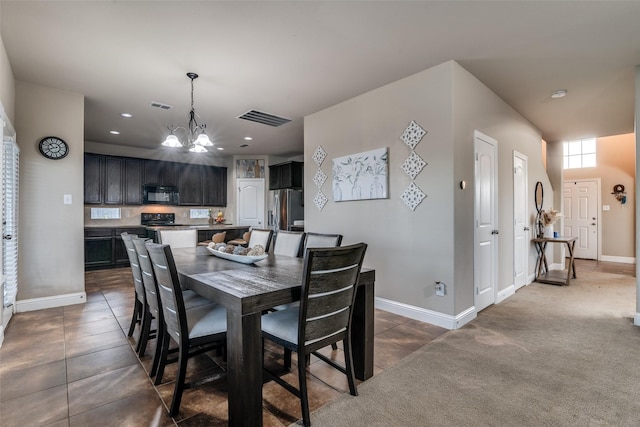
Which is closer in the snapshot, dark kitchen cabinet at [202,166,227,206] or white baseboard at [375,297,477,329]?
white baseboard at [375,297,477,329]

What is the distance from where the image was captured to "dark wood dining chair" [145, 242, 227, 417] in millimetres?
1665

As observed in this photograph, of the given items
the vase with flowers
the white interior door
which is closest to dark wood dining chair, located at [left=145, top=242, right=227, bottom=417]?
the white interior door

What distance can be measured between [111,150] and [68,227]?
11.9ft

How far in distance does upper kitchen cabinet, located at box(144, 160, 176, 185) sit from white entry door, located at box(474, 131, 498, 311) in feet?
21.5

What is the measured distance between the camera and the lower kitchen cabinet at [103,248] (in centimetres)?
584

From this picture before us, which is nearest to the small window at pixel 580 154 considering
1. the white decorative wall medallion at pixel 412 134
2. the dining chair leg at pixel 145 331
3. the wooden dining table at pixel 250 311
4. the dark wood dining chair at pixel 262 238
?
the white decorative wall medallion at pixel 412 134

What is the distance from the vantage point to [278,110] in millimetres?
4375

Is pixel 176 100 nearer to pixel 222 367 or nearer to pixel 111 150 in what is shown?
pixel 222 367

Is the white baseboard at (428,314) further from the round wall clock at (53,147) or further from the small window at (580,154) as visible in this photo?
the small window at (580,154)

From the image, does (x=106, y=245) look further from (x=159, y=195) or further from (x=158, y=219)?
(x=159, y=195)

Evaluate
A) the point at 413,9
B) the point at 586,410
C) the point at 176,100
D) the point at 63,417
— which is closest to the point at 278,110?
the point at 176,100

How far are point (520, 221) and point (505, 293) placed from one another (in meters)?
1.24

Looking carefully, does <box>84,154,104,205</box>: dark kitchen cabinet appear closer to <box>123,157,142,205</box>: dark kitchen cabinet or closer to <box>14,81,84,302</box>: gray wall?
<box>123,157,142,205</box>: dark kitchen cabinet

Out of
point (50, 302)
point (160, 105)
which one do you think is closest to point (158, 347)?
point (50, 302)
